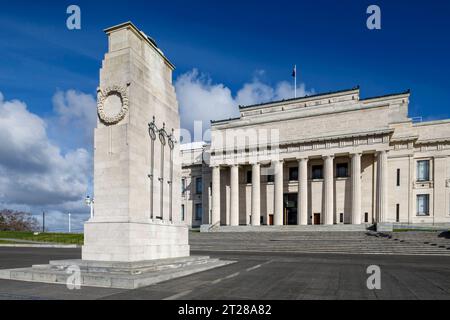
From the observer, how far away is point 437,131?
49406 millimetres

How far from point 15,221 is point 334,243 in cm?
8081

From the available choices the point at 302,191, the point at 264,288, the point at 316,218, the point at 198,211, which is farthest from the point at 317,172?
the point at 264,288

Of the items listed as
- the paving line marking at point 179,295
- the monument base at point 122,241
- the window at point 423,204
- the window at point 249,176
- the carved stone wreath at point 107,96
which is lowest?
the window at point 423,204

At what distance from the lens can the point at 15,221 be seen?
278ft

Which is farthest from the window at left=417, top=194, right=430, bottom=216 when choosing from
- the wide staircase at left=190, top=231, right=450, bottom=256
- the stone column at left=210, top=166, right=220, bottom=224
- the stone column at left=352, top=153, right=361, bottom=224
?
the stone column at left=210, top=166, right=220, bottom=224

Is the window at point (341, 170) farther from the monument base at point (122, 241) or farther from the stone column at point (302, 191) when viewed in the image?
the monument base at point (122, 241)

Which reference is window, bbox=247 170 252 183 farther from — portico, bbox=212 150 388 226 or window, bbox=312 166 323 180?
window, bbox=312 166 323 180

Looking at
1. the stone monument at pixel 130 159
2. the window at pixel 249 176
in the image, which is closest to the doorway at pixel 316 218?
the window at pixel 249 176

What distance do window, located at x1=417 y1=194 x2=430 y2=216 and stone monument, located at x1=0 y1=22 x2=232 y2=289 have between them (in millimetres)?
42478

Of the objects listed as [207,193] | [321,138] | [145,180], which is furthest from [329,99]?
[145,180]

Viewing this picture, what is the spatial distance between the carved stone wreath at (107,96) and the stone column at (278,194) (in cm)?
3988

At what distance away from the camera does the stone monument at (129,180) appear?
1459cm

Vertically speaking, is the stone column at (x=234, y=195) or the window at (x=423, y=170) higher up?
the window at (x=423, y=170)
